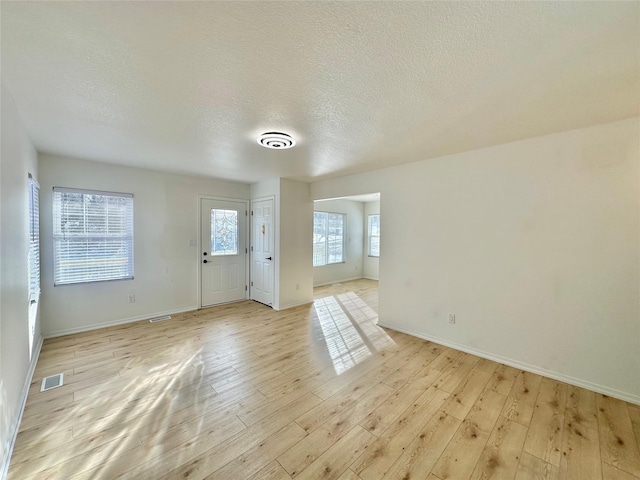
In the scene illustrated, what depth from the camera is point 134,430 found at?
1.92 metres

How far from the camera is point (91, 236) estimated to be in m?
3.75

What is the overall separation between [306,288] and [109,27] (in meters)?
4.58

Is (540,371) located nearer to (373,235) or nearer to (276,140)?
(276,140)

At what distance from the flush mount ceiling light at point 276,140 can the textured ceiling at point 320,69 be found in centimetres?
10

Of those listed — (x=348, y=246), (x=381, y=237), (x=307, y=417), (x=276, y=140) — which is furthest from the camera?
(x=348, y=246)

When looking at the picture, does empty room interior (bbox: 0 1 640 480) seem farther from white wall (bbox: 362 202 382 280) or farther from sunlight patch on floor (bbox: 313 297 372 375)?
white wall (bbox: 362 202 382 280)

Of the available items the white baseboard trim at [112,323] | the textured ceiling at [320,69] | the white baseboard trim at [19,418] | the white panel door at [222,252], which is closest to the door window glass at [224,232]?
the white panel door at [222,252]

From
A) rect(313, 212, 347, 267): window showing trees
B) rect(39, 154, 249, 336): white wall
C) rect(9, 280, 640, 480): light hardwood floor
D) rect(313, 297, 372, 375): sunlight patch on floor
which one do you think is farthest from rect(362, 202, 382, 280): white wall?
rect(9, 280, 640, 480): light hardwood floor

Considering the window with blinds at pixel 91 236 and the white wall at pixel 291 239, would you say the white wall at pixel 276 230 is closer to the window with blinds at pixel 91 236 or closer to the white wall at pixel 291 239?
the white wall at pixel 291 239

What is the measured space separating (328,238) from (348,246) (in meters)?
0.81

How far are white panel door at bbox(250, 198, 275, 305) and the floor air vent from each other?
2890mm

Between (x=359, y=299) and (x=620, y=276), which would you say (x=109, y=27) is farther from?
(x=359, y=299)

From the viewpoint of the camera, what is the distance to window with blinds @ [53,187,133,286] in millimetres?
3533

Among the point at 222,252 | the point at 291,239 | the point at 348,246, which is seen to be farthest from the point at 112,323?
the point at 348,246
